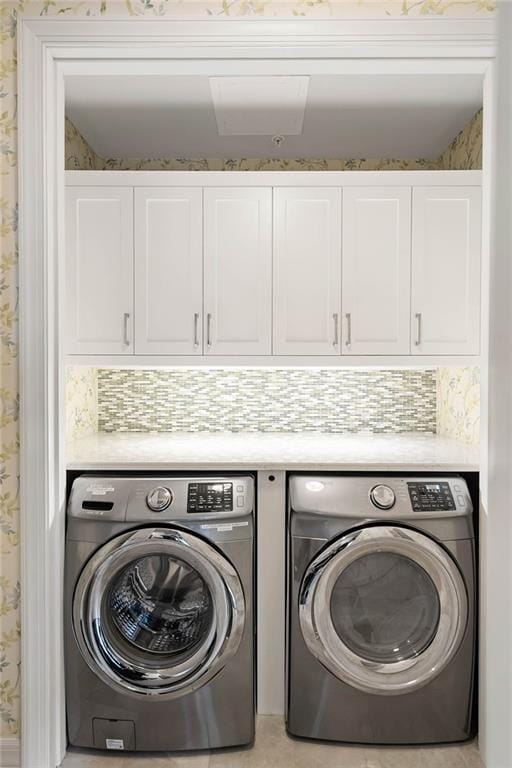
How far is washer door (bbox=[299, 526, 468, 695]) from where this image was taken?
1.96 meters

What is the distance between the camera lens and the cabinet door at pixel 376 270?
2.42m

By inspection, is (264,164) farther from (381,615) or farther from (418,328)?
(381,615)

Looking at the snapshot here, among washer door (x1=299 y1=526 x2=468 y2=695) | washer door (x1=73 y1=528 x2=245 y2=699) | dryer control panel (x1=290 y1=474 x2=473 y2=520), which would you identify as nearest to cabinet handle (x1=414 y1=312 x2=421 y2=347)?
dryer control panel (x1=290 y1=474 x2=473 y2=520)

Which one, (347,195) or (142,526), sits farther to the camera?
(347,195)

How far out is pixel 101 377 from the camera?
2.97 meters

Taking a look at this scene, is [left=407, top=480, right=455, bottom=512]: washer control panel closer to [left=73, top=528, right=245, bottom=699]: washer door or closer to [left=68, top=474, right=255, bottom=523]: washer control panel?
[left=68, top=474, right=255, bottom=523]: washer control panel

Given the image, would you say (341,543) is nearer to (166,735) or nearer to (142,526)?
(142,526)

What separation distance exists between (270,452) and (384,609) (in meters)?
0.73

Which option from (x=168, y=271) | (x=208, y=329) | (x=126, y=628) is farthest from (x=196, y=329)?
(x=126, y=628)

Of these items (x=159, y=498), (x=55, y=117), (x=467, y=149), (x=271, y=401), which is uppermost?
(x=467, y=149)

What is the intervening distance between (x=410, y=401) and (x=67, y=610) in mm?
1892

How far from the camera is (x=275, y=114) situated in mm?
2480

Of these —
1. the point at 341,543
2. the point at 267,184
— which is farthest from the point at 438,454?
the point at 267,184

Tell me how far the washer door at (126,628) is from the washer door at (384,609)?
284mm
